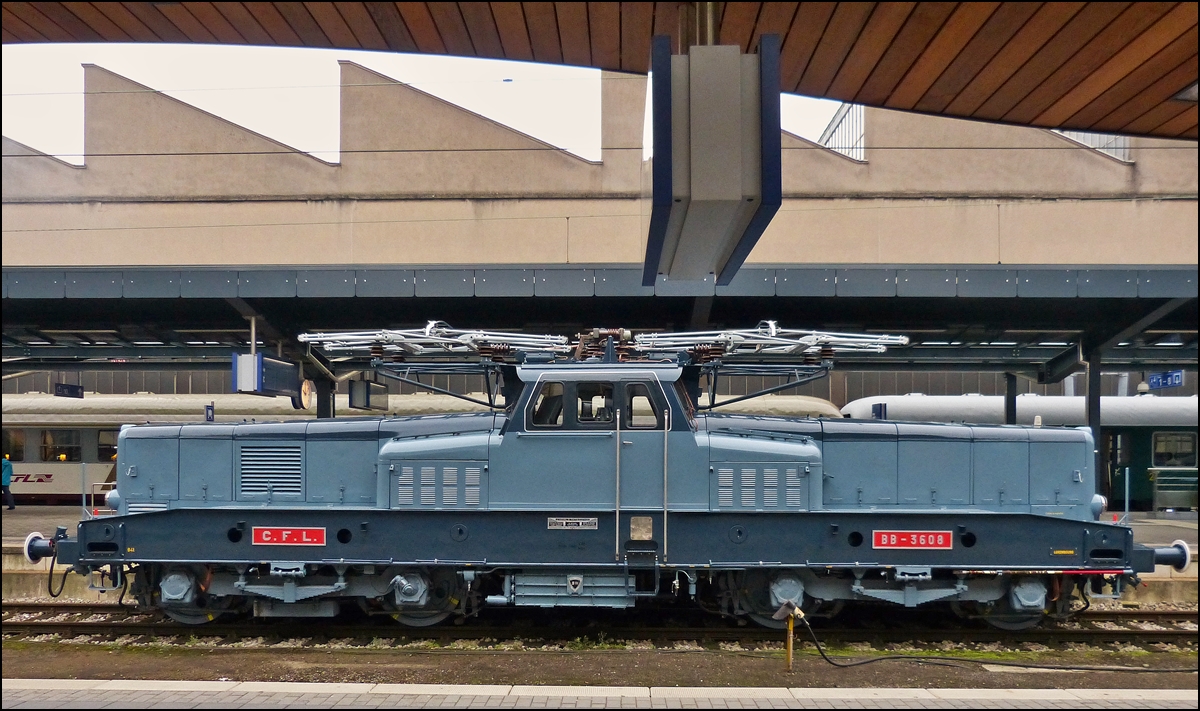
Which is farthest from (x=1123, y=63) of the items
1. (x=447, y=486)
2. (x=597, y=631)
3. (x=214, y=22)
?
(x=597, y=631)

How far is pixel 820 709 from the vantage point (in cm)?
Result: 620

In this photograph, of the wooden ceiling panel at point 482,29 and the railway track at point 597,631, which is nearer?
the wooden ceiling panel at point 482,29

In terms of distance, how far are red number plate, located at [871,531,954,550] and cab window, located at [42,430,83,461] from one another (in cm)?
2289

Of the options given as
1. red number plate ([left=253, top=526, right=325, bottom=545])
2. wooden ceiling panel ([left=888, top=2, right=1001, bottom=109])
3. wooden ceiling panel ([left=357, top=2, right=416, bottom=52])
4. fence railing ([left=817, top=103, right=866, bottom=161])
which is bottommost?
red number plate ([left=253, top=526, right=325, bottom=545])

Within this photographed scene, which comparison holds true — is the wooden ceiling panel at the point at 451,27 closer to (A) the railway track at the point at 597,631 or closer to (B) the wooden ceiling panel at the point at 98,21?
(B) the wooden ceiling panel at the point at 98,21

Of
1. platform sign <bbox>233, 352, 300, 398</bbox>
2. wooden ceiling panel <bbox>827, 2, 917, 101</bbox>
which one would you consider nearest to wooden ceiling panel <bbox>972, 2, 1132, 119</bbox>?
wooden ceiling panel <bbox>827, 2, 917, 101</bbox>

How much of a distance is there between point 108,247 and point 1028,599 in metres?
19.2

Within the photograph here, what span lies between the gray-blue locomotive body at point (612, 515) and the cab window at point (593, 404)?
2 cm

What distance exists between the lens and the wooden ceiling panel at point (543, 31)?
5.94 metres

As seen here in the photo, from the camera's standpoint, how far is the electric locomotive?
895 centimetres

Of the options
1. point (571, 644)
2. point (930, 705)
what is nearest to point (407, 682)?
point (571, 644)

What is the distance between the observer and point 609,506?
8.91 meters

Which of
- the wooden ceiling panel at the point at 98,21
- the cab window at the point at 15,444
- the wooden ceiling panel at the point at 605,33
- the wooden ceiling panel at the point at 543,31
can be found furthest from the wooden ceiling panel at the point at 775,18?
the cab window at the point at 15,444

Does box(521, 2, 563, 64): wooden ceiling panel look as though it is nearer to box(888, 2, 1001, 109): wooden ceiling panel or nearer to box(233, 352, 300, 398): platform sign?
box(888, 2, 1001, 109): wooden ceiling panel
